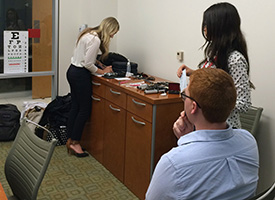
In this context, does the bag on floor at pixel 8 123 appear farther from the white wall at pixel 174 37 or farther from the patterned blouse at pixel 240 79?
the patterned blouse at pixel 240 79

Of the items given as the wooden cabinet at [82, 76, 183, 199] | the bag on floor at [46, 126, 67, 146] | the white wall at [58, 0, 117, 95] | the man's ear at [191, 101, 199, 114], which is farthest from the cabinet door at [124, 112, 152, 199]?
the white wall at [58, 0, 117, 95]

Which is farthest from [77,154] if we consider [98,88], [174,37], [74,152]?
[174,37]

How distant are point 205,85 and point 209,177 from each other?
1.02 ft

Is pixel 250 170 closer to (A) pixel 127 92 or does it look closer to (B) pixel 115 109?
(A) pixel 127 92

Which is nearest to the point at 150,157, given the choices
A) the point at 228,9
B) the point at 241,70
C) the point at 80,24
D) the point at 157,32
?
the point at 241,70

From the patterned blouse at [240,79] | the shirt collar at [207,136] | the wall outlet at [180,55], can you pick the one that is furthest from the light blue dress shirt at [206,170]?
the wall outlet at [180,55]

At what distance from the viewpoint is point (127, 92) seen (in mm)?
3064

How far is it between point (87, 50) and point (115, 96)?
0.59 meters

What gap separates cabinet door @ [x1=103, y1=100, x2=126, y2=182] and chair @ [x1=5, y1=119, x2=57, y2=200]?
4.04ft

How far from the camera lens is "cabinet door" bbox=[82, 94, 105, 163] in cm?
363

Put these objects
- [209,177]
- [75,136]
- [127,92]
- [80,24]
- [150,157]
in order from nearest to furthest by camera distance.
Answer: [209,177] → [150,157] → [127,92] → [75,136] → [80,24]

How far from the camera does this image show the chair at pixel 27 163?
1.81 meters

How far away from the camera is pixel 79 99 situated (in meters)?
3.70

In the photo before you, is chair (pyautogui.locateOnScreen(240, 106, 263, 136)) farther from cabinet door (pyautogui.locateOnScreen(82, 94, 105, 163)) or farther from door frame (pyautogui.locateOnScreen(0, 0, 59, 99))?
door frame (pyautogui.locateOnScreen(0, 0, 59, 99))
